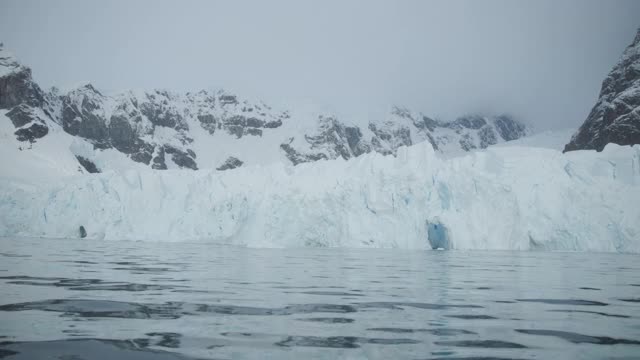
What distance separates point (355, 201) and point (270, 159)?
497ft

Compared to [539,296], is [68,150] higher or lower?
higher

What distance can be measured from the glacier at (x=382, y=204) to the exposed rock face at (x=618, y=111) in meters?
61.7

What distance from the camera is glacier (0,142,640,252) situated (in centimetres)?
3194

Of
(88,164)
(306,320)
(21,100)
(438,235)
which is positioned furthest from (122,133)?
(306,320)

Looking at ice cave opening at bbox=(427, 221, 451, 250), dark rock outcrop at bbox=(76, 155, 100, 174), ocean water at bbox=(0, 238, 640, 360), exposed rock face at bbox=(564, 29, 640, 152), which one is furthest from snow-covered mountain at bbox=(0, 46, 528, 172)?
ocean water at bbox=(0, 238, 640, 360)

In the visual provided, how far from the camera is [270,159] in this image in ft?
613

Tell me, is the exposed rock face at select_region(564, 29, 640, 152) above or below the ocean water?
above

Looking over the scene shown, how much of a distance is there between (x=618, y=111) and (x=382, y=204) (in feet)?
250

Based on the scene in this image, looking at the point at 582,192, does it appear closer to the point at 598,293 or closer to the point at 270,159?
the point at 598,293

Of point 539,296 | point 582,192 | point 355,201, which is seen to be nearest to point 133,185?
point 355,201

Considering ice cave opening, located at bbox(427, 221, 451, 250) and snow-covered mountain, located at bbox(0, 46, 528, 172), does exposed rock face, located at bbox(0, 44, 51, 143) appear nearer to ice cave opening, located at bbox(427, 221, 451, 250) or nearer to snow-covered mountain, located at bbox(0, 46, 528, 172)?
snow-covered mountain, located at bbox(0, 46, 528, 172)

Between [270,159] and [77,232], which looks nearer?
[77,232]

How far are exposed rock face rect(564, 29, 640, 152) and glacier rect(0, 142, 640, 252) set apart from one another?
61.7 m

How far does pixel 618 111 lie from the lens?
9481 centimetres
